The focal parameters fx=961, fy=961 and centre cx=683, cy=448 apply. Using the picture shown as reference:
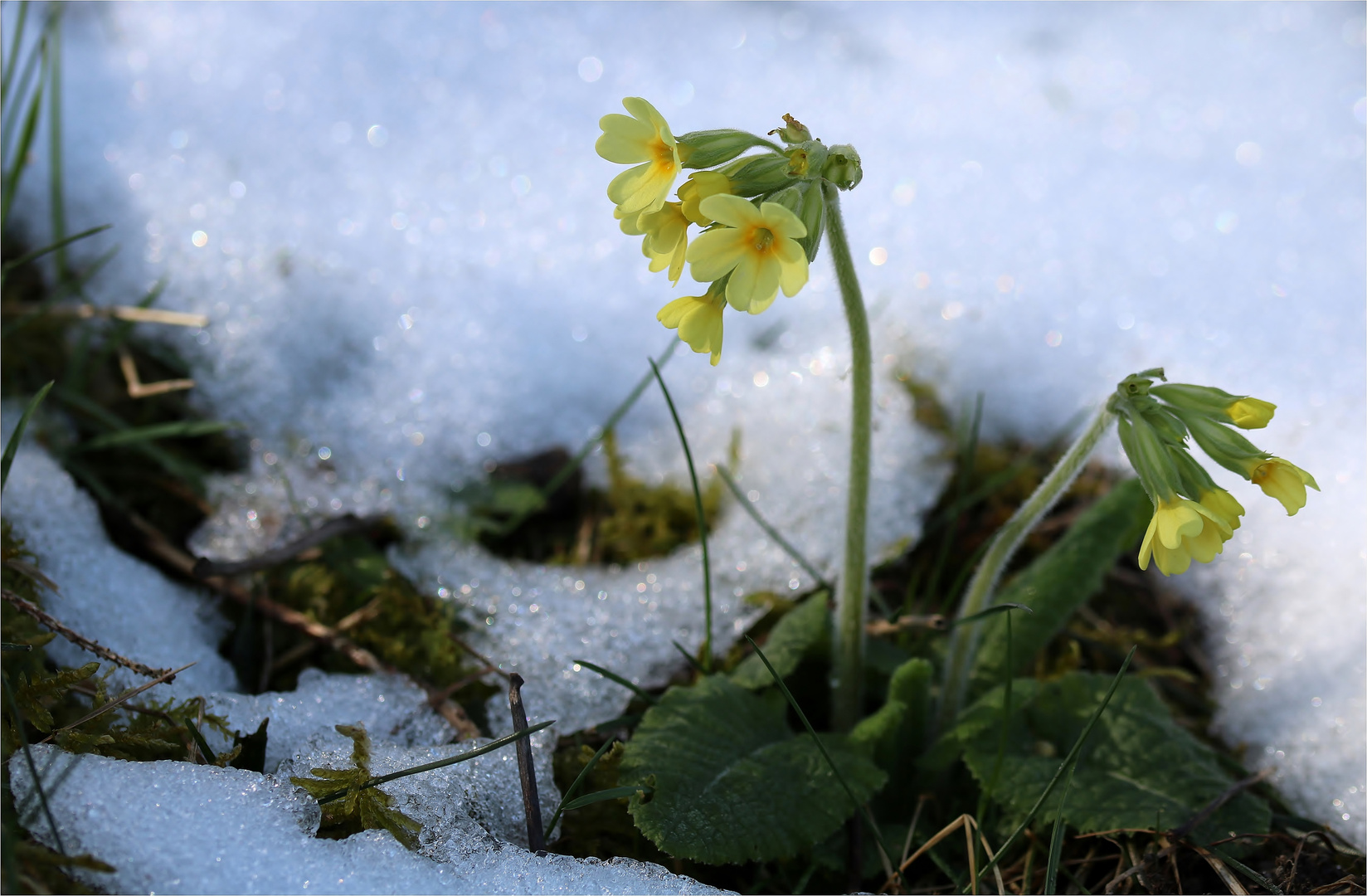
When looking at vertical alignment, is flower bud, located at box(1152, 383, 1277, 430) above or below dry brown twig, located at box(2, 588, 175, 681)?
above

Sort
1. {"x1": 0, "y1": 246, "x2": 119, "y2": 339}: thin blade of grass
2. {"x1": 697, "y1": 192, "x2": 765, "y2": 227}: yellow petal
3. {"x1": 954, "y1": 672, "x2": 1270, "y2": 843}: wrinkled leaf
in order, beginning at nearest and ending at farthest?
{"x1": 697, "y1": 192, "x2": 765, "y2": 227}: yellow petal < {"x1": 954, "y1": 672, "x2": 1270, "y2": 843}: wrinkled leaf < {"x1": 0, "y1": 246, "x2": 119, "y2": 339}: thin blade of grass

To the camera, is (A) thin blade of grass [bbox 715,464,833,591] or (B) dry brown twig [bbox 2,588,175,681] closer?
(B) dry brown twig [bbox 2,588,175,681]

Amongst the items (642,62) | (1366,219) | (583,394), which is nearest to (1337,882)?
(583,394)

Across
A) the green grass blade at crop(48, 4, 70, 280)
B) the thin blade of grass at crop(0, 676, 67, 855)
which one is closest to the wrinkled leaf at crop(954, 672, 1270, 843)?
the thin blade of grass at crop(0, 676, 67, 855)

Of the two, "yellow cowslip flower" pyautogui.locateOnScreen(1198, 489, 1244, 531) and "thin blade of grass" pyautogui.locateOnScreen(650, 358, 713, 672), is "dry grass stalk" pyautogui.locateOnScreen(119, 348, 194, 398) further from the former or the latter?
"yellow cowslip flower" pyautogui.locateOnScreen(1198, 489, 1244, 531)

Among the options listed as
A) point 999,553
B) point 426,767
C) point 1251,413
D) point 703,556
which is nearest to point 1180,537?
point 1251,413

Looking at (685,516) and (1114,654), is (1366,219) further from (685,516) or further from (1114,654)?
(685,516)

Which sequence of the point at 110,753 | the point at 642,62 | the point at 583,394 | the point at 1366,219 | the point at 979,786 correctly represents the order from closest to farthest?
1. the point at 110,753
2. the point at 979,786
3. the point at 583,394
4. the point at 1366,219
5. the point at 642,62
